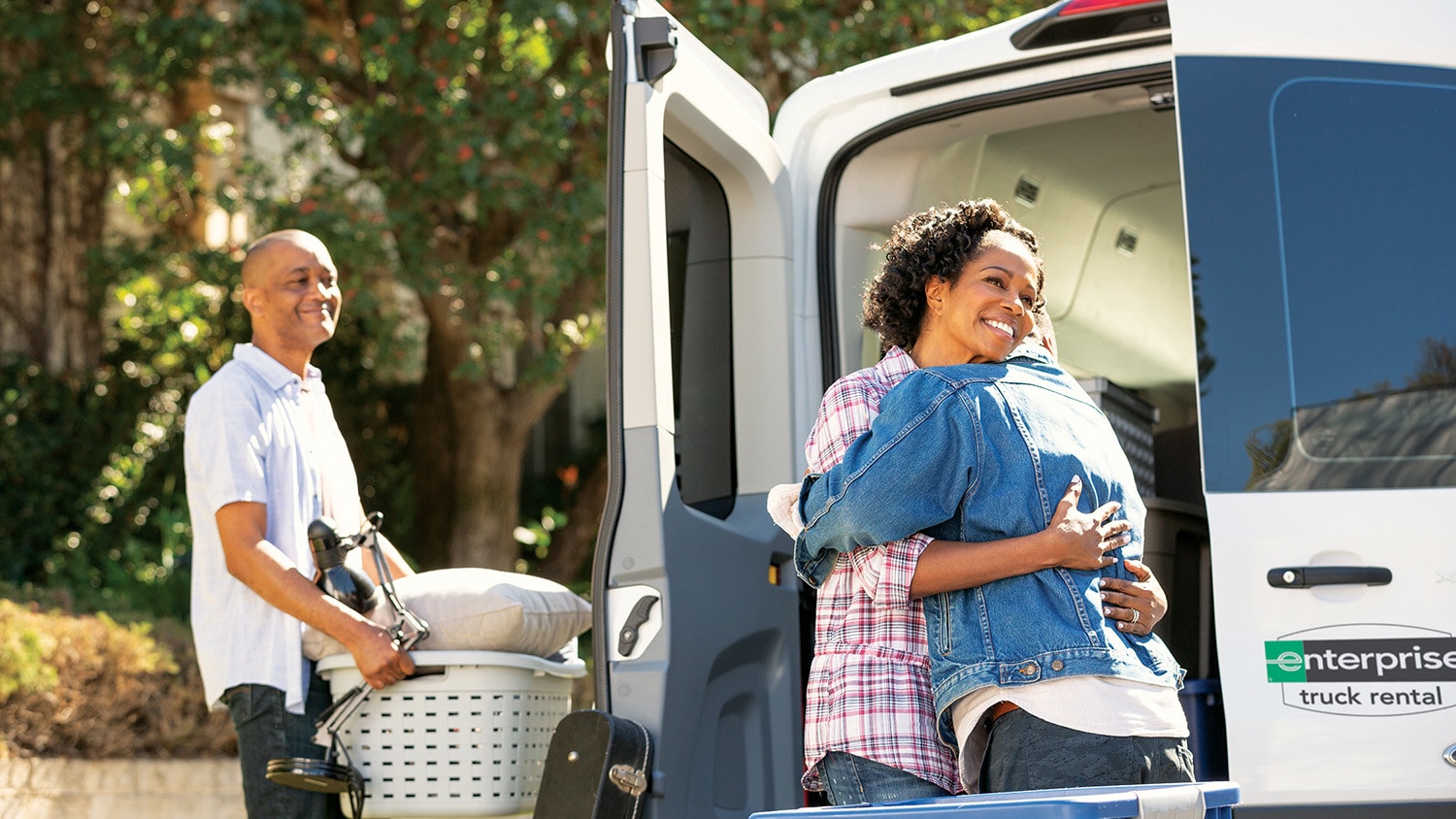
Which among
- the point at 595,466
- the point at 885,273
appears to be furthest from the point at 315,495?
the point at 595,466

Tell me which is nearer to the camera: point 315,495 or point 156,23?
point 315,495

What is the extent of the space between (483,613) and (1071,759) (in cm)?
122

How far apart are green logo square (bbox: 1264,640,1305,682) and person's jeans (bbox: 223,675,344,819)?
177 centimetres

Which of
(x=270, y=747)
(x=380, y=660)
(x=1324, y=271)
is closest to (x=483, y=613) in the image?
(x=380, y=660)

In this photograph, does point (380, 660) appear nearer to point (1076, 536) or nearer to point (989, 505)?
point (989, 505)

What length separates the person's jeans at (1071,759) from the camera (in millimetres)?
2213

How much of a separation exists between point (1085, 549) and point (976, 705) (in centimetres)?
28

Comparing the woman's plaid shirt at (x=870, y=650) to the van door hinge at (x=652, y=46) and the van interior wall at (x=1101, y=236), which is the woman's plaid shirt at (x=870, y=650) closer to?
the van door hinge at (x=652, y=46)

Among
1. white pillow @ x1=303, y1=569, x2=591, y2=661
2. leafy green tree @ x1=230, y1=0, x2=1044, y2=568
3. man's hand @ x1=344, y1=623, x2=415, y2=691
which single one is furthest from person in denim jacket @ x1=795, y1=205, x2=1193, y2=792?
leafy green tree @ x1=230, y1=0, x2=1044, y2=568

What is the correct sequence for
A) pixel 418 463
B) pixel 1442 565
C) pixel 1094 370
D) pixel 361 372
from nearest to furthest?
pixel 1442 565 < pixel 1094 370 < pixel 418 463 < pixel 361 372

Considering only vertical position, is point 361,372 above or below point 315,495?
above

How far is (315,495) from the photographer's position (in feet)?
10.9

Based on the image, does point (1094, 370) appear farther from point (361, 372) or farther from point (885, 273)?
point (361, 372)

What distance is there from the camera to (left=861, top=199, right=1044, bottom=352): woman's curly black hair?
254 cm
